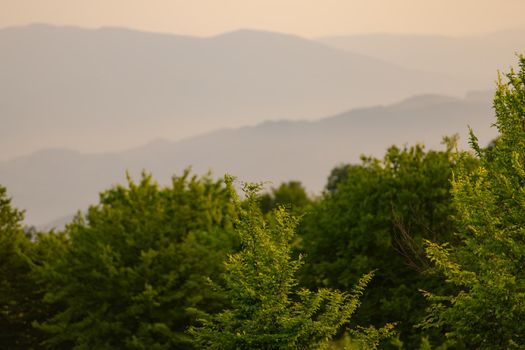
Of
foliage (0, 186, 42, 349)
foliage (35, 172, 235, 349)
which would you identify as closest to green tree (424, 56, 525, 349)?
foliage (35, 172, 235, 349)

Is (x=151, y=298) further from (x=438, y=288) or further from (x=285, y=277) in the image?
(x=285, y=277)

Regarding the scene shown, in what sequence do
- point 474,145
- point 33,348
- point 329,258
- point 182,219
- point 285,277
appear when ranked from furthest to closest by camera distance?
1. point 33,348
2. point 182,219
3. point 329,258
4. point 474,145
5. point 285,277

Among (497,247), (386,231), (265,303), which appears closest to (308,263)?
(386,231)

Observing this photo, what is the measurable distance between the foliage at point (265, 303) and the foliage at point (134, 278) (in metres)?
14.5

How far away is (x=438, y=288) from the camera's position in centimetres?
2623

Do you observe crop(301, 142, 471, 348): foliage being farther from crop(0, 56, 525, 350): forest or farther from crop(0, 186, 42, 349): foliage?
crop(0, 186, 42, 349): foliage

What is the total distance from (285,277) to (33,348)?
27.7 m

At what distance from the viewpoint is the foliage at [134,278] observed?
97.7ft

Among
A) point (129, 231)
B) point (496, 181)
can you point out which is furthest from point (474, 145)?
point (129, 231)

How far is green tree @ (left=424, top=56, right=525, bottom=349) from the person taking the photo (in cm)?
1480

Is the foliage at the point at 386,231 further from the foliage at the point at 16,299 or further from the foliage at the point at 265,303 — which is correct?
the foliage at the point at 16,299

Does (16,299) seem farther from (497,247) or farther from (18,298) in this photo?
(497,247)

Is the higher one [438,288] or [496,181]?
[496,181]

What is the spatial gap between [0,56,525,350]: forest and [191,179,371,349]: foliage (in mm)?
31
